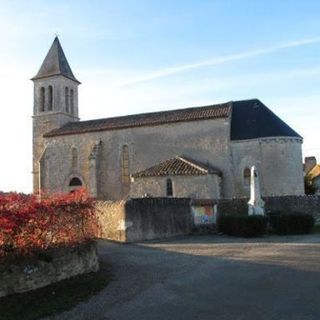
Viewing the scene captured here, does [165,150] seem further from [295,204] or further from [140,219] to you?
[140,219]

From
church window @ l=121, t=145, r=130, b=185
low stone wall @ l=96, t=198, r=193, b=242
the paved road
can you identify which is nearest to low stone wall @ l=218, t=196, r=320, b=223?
low stone wall @ l=96, t=198, r=193, b=242

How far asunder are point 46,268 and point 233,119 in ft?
92.1

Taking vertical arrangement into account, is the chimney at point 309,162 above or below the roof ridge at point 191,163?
above

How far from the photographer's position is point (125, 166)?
3978 cm

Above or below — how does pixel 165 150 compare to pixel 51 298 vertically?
above

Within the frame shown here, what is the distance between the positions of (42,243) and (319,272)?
6.65 meters

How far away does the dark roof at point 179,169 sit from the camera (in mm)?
32688

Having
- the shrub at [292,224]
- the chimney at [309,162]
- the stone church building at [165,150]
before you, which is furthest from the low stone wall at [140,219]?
the chimney at [309,162]

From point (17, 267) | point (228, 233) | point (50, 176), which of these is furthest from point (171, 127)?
point (17, 267)

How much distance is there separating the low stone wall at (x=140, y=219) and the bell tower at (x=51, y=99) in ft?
80.8

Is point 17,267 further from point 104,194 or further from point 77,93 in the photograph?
point 77,93

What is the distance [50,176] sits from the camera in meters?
43.3

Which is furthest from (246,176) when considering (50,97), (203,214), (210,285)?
(210,285)

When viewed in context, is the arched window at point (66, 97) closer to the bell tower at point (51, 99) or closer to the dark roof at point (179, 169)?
the bell tower at point (51, 99)
